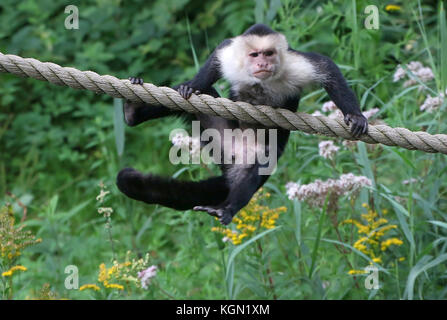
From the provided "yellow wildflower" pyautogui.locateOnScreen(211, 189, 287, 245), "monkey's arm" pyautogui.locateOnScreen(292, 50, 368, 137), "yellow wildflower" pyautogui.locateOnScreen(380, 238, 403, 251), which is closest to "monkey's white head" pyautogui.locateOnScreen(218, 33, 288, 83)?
"monkey's arm" pyautogui.locateOnScreen(292, 50, 368, 137)

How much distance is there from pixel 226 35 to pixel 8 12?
2197 mm

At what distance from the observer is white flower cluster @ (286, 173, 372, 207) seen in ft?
12.4

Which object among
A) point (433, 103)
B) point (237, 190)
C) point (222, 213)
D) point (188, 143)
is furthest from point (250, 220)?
point (433, 103)

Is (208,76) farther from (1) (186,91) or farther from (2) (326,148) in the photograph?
(2) (326,148)

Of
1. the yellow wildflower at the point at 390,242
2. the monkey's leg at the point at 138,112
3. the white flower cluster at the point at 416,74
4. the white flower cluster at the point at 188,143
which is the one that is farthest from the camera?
the white flower cluster at the point at 416,74

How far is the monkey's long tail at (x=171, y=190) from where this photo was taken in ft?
11.9

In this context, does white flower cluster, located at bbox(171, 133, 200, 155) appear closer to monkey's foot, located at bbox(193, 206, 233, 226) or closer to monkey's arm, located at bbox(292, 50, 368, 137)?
monkey's foot, located at bbox(193, 206, 233, 226)

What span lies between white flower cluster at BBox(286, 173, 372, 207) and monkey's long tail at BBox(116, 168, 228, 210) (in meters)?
0.42

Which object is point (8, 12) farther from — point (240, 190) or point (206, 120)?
point (240, 190)

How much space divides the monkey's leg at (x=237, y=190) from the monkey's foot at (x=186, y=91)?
1.88ft

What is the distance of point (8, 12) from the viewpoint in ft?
21.9

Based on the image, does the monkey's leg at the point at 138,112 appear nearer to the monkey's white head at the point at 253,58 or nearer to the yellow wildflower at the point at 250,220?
the monkey's white head at the point at 253,58

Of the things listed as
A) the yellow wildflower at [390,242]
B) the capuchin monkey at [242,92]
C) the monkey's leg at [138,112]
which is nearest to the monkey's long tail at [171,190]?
the capuchin monkey at [242,92]

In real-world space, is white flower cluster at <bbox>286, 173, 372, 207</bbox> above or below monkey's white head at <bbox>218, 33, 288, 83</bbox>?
below
